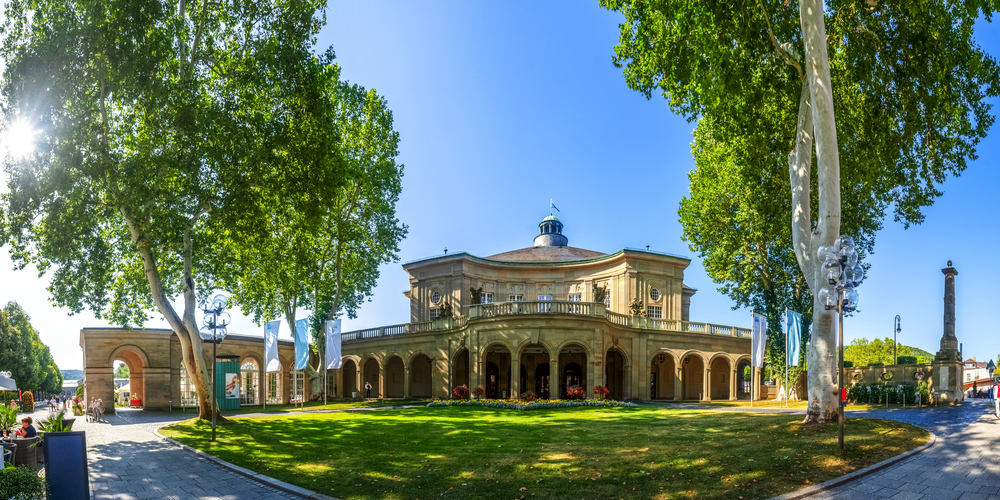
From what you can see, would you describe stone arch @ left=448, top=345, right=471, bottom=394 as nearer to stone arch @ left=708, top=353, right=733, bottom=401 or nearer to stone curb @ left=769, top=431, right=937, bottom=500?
stone arch @ left=708, top=353, right=733, bottom=401

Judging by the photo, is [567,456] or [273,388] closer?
[567,456]

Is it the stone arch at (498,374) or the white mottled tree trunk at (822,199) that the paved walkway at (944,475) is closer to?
the white mottled tree trunk at (822,199)

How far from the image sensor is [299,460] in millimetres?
14109

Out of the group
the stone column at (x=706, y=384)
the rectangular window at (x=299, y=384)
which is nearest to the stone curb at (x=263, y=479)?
the rectangular window at (x=299, y=384)

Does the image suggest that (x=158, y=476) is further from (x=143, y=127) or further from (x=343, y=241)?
(x=343, y=241)

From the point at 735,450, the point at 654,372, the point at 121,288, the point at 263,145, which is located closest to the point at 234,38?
the point at 263,145

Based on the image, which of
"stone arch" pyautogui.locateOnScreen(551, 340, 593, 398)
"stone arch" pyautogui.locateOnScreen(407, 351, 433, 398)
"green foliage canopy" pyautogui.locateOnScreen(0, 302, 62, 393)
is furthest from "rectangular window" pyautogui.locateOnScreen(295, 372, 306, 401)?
"green foliage canopy" pyautogui.locateOnScreen(0, 302, 62, 393)

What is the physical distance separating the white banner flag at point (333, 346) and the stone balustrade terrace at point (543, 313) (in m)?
8.06

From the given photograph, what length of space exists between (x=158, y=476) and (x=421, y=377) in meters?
33.0

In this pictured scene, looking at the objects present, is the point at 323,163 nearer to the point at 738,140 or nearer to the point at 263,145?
the point at 263,145

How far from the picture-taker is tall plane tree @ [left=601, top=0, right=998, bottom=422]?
14.9 meters

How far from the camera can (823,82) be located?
14805mm

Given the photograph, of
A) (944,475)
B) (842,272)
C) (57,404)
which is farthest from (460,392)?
(57,404)

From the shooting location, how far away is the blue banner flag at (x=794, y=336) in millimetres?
31328
